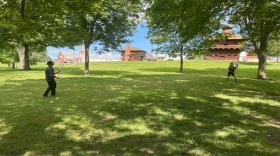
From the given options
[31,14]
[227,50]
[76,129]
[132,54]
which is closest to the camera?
[76,129]

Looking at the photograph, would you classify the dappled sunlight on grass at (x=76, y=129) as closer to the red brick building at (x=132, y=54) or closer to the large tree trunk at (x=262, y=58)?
the large tree trunk at (x=262, y=58)

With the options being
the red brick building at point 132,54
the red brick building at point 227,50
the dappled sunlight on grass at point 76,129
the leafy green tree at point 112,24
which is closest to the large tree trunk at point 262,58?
the leafy green tree at point 112,24

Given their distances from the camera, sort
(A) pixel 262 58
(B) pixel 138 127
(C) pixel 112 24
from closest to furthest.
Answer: (B) pixel 138 127 → (A) pixel 262 58 → (C) pixel 112 24

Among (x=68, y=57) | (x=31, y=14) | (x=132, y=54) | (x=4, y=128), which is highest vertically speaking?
(x=31, y=14)

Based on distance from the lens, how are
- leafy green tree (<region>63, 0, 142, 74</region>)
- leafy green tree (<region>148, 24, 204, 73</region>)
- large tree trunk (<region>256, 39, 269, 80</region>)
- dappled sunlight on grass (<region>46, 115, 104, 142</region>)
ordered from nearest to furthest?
dappled sunlight on grass (<region>46, 115, 104, 142</region>) → large tree trunk (<region>256, 39, 269, 80</region>) → leafy green tree (<region>63, 0, 142, 74</region>) → leafy green tree (<region>148, 24, 204, 73</region>)

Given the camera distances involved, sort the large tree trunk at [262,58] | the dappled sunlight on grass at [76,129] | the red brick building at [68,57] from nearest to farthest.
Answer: the dappled sunlight on grass at [76,129] < the large tree trunk at [262,58] < the red brick building at [68,57]

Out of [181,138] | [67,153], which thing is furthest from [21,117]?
[181,138]

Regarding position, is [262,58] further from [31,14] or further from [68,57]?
[68,57]

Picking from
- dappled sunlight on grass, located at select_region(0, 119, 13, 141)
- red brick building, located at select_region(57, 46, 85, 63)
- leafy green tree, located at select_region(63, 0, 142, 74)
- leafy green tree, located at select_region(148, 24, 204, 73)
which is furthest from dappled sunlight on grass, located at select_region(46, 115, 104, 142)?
red brick building, located at select_region(57, 46, 85, 63)

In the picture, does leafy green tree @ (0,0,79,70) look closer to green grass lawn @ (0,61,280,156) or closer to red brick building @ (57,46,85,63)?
green grass lawn @ (0,61,280,156)

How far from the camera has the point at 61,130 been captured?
266 inches

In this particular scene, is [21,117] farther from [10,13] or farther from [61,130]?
[10,13]

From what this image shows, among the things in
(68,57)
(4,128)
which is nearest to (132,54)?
(68,57)

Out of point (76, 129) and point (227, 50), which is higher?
point (227, 50)
